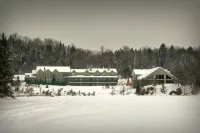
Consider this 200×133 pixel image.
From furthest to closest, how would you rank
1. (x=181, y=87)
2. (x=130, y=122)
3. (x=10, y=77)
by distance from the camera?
(x=181, y=87) → (x=10, y=77) → (x=130, y=122)

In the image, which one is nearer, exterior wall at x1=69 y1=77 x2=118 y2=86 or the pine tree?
the pine tree

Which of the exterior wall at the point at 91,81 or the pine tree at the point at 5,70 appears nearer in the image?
the pine tree at the point at 5,70

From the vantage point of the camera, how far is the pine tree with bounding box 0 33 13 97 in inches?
220

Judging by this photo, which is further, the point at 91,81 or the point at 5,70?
the point at 91,81

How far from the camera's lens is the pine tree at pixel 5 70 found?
5590 millimetres

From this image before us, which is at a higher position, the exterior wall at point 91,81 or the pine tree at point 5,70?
the pine tree at point 5,70

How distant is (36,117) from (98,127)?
161 centimetres

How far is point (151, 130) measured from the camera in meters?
4.04

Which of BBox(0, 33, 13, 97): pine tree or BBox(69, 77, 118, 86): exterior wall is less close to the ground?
BBox(0, 33, 13, 97): pine tree

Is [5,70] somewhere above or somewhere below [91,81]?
above

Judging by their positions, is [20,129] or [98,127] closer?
[20,129]

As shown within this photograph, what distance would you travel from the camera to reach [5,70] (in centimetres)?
618

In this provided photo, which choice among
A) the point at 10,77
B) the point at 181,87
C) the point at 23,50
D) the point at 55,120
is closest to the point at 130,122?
the point at 55,120

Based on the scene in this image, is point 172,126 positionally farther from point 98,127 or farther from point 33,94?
point 33,94
